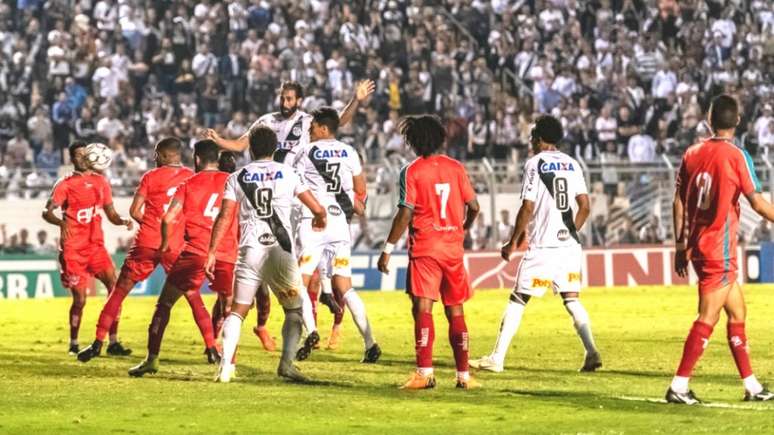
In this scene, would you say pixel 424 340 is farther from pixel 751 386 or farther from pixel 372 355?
pixel 372 355

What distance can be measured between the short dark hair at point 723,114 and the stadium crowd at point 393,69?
22095mm

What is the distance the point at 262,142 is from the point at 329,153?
109 inches

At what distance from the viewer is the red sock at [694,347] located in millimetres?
12102

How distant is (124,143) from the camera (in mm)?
35344

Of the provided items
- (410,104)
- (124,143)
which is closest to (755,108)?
(410,104)

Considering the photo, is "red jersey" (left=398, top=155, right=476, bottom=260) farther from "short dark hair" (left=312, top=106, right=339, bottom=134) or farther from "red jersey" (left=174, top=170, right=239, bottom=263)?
"short dark hair" (left=312, top=106, right=339, bottom=134)

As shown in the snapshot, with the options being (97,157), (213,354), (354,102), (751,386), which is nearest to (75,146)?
(97,157)

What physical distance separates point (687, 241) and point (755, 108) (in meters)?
26.7

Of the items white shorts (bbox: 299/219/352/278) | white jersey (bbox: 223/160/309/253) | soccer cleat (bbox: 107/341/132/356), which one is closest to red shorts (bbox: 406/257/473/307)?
white jersey (bbox: 223/160/309/253)

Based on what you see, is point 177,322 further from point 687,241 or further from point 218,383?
point 687,241

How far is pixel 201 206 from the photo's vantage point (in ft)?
52.3

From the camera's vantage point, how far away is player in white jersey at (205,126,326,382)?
46.1ft

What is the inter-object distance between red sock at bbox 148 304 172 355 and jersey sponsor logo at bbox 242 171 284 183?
197cm

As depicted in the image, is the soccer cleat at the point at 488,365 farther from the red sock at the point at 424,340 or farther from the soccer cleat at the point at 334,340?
the soccer cleat at the point at 334,340
